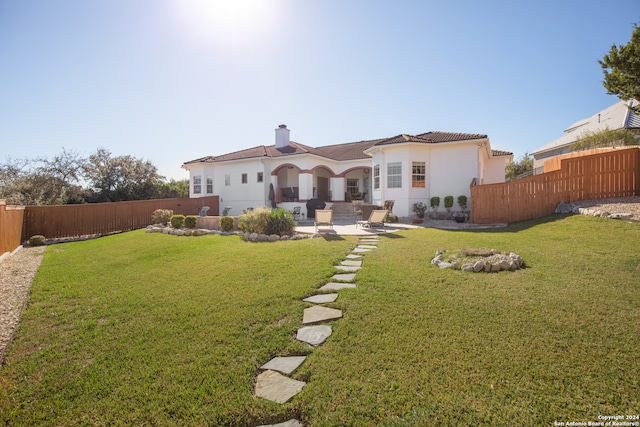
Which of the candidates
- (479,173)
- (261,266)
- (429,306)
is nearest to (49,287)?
(261,266)

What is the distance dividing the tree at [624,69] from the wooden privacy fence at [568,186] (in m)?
3.82

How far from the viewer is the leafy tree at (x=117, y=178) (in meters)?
25.9

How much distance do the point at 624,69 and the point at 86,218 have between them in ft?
71.3

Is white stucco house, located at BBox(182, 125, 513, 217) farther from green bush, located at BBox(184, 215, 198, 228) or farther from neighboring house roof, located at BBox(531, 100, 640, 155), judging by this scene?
neighboring house roof, located at BBox(531, 100, 640, 155)

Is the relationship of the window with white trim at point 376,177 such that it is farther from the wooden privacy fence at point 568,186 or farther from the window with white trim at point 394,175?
the wooden privacy fence at point 568,186

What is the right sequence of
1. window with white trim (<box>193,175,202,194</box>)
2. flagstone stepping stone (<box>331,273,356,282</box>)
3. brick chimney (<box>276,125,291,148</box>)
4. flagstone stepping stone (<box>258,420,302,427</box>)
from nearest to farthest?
flagstone stepping stone (<box>258,420,302,427</box>) < flagstone stepping stone (<box>331,273,356,282</box>) < brick chimney (<box>276,125,291,148</box>) < window with white trim (<box>193,175,202,194</box>)

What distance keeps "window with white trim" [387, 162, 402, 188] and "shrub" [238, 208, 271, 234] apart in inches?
324

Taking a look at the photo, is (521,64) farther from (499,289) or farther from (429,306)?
(429,306)

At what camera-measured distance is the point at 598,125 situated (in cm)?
2445

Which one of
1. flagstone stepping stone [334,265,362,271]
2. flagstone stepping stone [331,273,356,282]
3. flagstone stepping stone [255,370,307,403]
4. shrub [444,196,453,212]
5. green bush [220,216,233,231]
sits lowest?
flagstone stepping stone [255,370,307,403]

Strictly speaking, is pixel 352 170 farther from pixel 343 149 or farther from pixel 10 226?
pixel 10 226

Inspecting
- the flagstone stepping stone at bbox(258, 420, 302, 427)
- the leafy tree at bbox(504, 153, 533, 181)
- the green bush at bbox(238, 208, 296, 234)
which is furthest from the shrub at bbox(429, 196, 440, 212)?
the leafy tree at bbox(504, 153, 533, 181)

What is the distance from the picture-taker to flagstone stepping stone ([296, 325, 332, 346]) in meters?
3.44

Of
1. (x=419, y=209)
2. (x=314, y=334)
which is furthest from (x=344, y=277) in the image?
(x=419, y=209)
